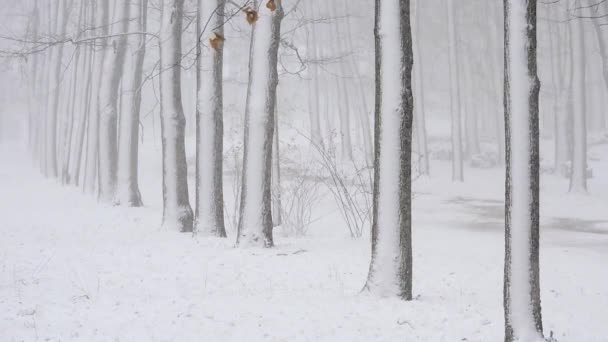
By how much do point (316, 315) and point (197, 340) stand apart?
118 centimetres

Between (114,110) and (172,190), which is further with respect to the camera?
(114,110)

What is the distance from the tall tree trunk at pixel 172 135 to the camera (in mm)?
10969

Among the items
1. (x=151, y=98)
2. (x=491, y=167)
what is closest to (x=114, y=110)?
(x=491, y=167)

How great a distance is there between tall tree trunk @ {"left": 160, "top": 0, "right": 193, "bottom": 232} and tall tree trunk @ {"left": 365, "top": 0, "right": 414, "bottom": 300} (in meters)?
6.27

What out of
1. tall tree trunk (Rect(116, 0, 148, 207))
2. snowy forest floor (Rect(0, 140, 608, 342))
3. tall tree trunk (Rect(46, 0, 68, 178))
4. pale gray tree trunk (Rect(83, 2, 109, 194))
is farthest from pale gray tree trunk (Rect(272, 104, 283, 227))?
tall tree trunk (Rect(46, 0, 68, 178))

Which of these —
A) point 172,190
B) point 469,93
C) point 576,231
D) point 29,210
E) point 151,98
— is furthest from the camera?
point 151,98

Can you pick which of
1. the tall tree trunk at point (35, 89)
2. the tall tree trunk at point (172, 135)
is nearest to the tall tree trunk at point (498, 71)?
the tall tree trunk at point (172, 135)

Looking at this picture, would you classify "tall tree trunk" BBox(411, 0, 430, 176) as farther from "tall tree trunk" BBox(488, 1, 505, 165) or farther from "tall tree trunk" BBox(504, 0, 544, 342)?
"tall tree trunk" BBox(504, 0, 544, 342)

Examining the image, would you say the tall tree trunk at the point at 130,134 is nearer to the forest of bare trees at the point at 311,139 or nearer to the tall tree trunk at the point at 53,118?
the forest of bare trees at the point at 311,139

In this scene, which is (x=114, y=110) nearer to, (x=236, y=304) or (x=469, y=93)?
(x=236, y=304)

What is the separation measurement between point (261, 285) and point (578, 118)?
16.3 m

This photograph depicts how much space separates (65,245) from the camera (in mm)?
9000

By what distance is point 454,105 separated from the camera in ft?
81.1

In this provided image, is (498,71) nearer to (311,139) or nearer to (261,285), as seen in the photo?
(311,139)
